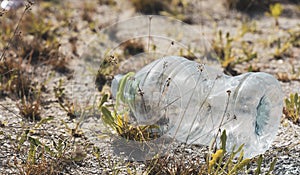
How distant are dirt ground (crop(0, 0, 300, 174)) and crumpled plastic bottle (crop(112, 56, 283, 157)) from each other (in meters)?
0.12

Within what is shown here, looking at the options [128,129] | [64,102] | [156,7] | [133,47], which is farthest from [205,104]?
[156,7]

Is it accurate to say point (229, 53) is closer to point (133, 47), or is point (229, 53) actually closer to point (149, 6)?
point (133, 47)

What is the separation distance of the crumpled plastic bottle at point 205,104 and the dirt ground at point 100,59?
121 mm

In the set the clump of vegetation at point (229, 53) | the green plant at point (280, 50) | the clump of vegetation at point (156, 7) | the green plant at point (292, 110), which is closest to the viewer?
the green plant at point (292, 110)

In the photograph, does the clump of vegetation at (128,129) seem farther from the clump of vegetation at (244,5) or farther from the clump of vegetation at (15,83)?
the clump of vegetation at (244,5)

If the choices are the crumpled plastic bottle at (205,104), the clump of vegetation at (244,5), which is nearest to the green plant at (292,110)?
the crumpled plastic bottle at (205,104)

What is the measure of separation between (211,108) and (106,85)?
3.15 ft

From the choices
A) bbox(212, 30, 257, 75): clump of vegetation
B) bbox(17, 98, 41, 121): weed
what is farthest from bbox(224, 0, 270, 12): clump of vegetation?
bbox(17, 98, 41, 121): weed

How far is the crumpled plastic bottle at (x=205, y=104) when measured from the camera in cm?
284

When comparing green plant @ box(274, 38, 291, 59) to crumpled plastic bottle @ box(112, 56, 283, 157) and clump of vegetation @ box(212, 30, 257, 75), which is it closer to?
clump of vegetation @ box(212, 30, 257, 75)

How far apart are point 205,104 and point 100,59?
1.29 meters

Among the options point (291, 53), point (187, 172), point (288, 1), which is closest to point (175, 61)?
point (187, 172)

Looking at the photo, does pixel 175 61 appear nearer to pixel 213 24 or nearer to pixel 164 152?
pixel 164 152

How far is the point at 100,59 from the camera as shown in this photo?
161 inches
